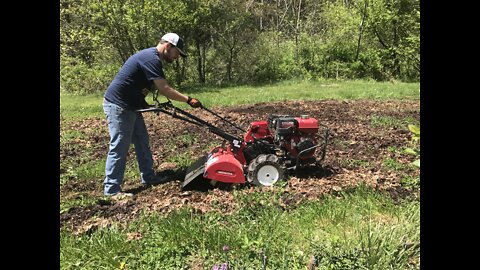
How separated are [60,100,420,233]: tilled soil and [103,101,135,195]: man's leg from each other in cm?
30

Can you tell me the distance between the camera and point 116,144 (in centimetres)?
520

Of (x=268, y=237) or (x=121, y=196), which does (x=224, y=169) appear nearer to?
(x=121, y=196)

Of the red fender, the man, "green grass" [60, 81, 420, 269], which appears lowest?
"green grass" [60, 81, 420, 269]

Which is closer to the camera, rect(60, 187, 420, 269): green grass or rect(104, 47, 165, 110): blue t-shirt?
rect(60, 187, 420, 269): green grass

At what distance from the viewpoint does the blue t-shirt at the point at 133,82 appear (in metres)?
5.08

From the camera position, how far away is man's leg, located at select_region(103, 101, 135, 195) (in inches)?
205

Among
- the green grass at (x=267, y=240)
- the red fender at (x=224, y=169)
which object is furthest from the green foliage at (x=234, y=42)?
the green grass at (x=267, y=240)

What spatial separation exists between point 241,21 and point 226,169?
1981cm

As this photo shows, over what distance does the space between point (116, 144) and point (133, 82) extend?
2.82 feet

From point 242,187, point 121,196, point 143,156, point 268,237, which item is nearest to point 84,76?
point 143,156

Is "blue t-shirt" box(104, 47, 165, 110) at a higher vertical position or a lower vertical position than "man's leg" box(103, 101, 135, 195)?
higher

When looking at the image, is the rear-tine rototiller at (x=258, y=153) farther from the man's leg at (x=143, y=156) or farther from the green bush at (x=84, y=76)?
the green bush at (x=84, y=76)

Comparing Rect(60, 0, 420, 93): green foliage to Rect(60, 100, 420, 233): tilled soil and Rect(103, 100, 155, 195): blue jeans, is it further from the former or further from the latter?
Rect(103, 100, 155, 195): blue jeans

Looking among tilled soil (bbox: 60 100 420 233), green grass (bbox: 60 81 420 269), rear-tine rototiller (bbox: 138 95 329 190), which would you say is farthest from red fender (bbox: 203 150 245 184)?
green grass (bbox: 60 81 420 269)
